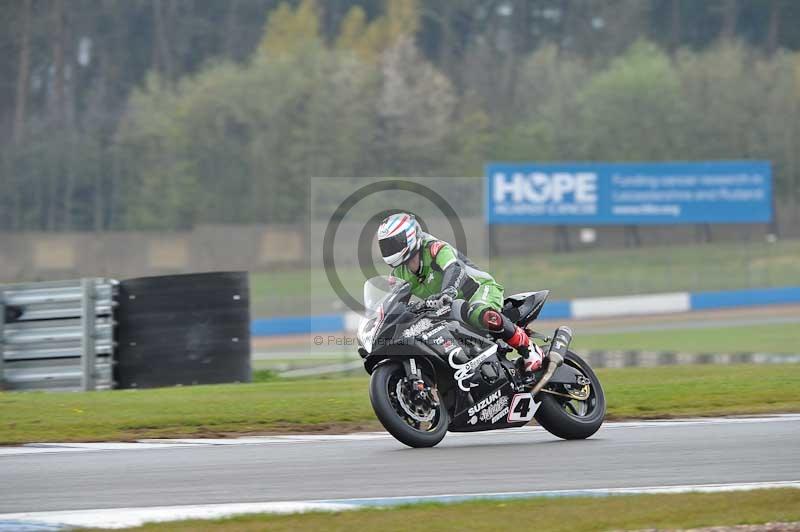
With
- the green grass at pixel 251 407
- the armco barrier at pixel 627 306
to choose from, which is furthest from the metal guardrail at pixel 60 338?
the armco barrier at pixel 627 306

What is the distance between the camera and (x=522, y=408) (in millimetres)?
9695

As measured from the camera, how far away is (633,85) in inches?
2564

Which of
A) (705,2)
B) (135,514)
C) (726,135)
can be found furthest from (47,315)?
(705,2)

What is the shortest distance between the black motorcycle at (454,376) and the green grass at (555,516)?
2299mm

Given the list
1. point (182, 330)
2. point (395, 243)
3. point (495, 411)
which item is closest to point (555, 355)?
point (495, 411)

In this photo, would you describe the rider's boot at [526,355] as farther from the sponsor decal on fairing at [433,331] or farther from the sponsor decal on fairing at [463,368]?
the sponsor decal on fairing at [433,331]

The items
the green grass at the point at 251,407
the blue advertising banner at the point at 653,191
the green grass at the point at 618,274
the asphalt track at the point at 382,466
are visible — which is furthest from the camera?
the blue advertising banner at the point at 653,191

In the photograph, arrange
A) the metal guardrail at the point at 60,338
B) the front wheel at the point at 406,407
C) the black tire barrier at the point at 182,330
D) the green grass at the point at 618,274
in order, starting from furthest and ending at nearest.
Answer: the green grass at the point at 618,274
the metal guardrail at the point at 60,338
the black tire barrier at the point at 182,330
the front wheel at the point at 406,407

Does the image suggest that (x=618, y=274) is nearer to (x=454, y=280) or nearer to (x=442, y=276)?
(x=442, y=276)

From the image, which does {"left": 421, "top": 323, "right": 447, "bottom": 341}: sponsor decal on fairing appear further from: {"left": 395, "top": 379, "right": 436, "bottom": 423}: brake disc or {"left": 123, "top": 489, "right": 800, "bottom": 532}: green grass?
{"left": 123, "top": 489, "right": 800, "bottom": 532}: green grass

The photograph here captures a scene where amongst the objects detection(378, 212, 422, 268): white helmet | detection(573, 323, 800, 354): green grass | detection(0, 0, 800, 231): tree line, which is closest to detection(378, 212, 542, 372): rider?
detection(378, 212, 422, 268): white helmet

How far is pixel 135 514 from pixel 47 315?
8.40 metres

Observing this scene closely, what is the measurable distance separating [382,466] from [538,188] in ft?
146

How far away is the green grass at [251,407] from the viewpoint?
444 inches
